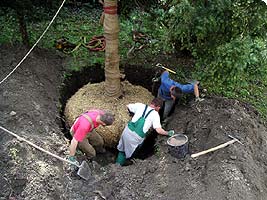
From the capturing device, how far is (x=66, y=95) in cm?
762

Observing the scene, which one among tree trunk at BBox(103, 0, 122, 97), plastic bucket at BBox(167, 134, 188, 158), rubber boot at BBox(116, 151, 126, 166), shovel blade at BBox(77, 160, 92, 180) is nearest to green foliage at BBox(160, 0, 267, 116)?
plastic bucket at BBox(167, 134, 188, 158)

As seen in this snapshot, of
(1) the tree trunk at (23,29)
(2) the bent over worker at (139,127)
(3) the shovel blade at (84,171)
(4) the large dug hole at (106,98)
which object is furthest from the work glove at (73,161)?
(1) the tree trunk at (23,29)

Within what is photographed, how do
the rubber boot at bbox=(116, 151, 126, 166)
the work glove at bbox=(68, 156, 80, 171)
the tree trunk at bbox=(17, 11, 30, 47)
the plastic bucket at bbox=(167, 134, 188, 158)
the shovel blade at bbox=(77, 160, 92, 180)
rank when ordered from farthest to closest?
the tree trunk at bbox=(17, 11, 30, 47)
the rubber boot at bbox=(116, 151, 126, 166)
the plastic bucket at bbox=(167, 134, 188, 158)
the work glove at bbox=(68, 156, 80, 171)
the shovel blade at bbox=(77, 160, 92, 180)

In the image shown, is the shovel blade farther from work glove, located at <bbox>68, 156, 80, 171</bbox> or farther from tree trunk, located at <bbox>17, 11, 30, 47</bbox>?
tree trunk, located at <bbox>17, 11, 30, 47</bbox>

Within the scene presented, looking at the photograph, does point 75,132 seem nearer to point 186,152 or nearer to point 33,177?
point 33,177

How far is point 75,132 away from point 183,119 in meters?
1.84

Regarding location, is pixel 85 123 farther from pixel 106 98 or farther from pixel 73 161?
pixel 106 98

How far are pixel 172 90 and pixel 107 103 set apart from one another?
119 cm

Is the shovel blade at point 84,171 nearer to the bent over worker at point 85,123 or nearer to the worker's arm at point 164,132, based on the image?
the bent over worker at point 85,123

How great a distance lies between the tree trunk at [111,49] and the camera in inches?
254

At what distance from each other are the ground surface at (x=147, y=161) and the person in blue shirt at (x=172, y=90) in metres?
0.17

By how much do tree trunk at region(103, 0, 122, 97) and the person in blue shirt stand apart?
79 cm

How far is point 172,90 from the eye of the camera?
6.67 metres

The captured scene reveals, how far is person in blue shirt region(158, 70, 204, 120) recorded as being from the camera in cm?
665
